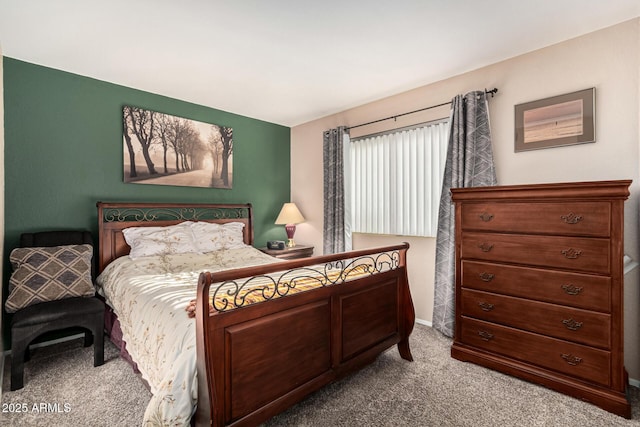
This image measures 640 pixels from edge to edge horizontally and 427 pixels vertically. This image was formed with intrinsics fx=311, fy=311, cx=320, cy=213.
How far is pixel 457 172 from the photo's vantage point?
3.04m

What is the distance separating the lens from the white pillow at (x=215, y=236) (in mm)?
3473

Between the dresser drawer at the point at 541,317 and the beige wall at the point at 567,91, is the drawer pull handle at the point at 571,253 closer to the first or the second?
the dresser drawer at the point at 541,317

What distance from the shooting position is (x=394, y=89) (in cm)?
353

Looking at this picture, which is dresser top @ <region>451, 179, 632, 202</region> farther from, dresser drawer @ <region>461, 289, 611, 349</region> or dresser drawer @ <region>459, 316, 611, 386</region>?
dresser drawer @ <region>459, 316, 611, 386</region>

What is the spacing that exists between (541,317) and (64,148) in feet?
14.3

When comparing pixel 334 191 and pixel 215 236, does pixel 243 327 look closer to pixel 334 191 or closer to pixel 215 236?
pixel 215 236

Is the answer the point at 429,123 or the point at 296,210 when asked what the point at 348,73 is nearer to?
the point at 429,123

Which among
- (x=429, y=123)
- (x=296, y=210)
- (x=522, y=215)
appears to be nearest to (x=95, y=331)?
(x=296, y=210)

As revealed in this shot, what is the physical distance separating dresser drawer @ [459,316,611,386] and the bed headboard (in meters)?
2.86

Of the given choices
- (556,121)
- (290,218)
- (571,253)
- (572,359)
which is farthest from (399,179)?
(572,359)

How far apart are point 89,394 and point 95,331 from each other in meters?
0.50

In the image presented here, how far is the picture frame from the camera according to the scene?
2.43 metres

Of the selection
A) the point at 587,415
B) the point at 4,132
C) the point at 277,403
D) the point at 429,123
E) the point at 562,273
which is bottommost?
the point at 587,415

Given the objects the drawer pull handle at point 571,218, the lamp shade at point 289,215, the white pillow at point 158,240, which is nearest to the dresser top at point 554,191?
the drawer pull handle at point 571,218
